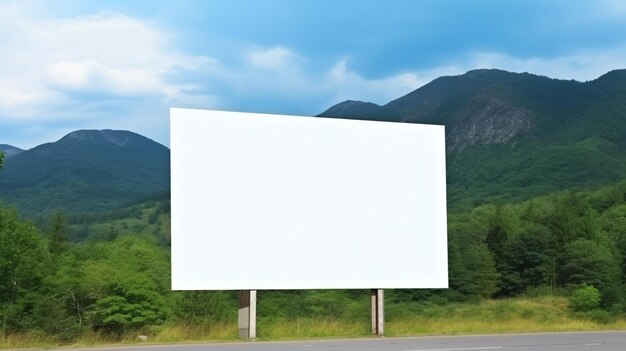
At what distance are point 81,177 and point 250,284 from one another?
155m

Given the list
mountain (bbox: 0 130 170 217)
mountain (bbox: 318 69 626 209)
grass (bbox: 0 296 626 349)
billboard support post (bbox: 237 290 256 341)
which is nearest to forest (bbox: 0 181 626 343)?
grass (bbox: 0 296 626 349)

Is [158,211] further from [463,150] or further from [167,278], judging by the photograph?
[167,278]

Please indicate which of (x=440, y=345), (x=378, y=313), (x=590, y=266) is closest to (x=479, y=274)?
(x=590, y=266)

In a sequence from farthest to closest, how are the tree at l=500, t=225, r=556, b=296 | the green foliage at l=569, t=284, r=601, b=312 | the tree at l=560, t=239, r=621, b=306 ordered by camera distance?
the tree at l=500, t=225, r=556, b=296, the tree at l=560, t=239, r=621, b=306, the green foliage at l=569, t=284, r=601, b=312

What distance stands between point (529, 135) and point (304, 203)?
142 metres

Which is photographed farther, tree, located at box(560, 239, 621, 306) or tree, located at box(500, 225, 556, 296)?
tree, located at box(500, 225, 556, 296)

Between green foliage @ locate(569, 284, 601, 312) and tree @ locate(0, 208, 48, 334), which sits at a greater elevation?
tree @ locate(0, 208, 48, 334)

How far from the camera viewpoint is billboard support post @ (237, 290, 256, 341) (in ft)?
66.4

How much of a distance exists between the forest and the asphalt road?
2.57 metres

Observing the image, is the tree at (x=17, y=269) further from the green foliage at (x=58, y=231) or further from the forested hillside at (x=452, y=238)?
the green foliage at (x=58, y=231)

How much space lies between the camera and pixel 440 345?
59.2 feet

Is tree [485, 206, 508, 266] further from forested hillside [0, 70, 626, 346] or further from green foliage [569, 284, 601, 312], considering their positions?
green foliage [569, 284, 601, 312]

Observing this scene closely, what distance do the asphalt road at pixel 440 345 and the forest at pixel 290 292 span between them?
257 cm

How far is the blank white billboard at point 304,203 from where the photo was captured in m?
19.5
